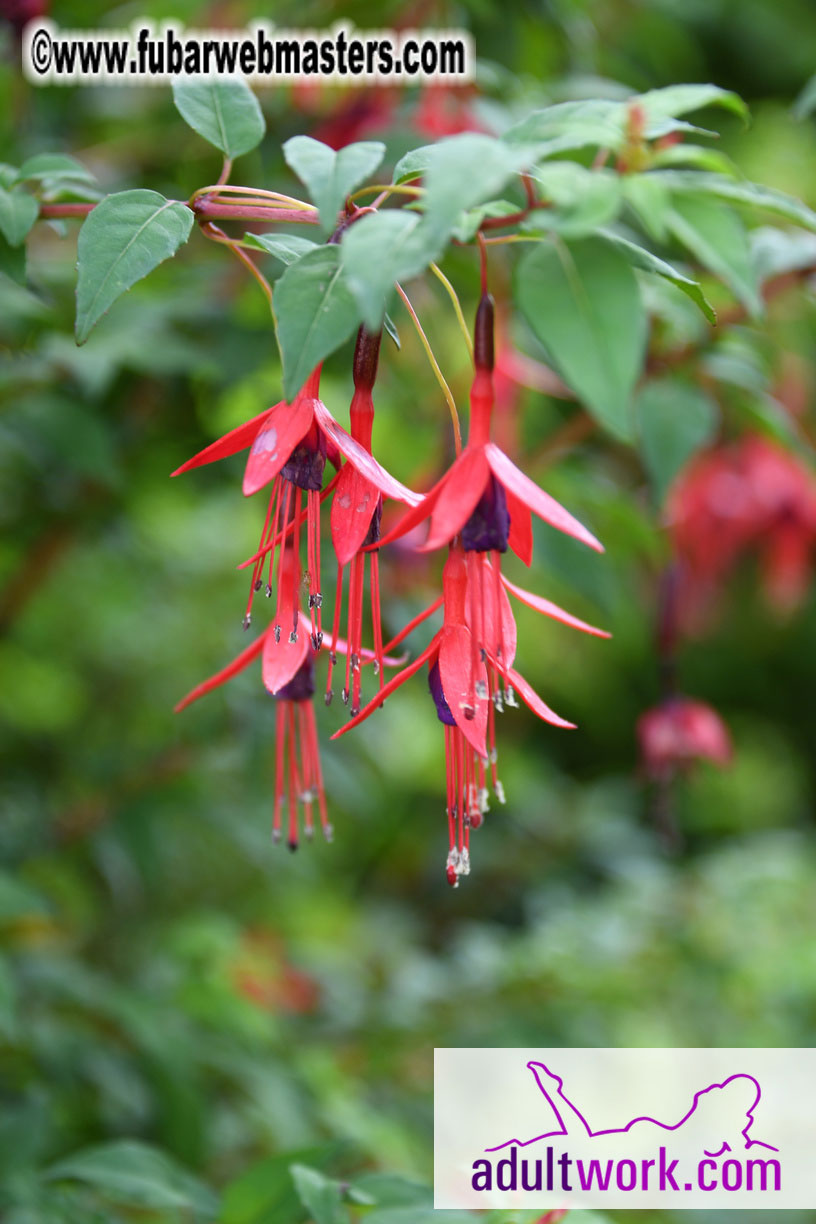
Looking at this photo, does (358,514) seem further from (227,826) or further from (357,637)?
(227,826)

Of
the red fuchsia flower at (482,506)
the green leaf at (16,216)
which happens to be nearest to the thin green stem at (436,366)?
the red fuchsia flower at (482,506)

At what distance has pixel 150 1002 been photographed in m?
0.85

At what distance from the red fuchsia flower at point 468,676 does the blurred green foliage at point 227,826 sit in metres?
0.17

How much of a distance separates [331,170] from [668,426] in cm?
44

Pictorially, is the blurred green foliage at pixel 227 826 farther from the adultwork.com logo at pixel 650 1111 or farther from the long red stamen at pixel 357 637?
the long red stamen at pixel 357 637

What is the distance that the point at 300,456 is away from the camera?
41 centimetres

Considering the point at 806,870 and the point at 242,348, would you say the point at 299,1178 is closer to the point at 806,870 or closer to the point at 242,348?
the point at 242,348

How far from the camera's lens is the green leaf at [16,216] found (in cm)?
46

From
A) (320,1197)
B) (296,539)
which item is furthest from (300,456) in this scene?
(320,1197)

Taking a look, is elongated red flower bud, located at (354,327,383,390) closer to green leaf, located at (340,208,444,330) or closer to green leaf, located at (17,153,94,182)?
green leaf, located at (340,208,444,330)

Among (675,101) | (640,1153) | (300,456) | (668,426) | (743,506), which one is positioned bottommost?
(640,1153)

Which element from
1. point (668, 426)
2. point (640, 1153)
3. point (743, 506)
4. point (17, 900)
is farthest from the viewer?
point (743, 506)

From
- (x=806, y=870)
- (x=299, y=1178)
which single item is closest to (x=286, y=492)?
(x=299, y=1178)

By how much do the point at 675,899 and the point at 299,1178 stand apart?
0.95 m
